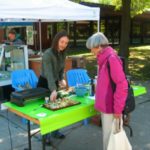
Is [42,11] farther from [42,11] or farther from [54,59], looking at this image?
[54,59]

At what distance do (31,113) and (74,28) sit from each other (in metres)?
18.4

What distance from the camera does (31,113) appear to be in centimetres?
320

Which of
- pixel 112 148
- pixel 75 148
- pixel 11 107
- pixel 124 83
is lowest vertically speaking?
pixel 75 148

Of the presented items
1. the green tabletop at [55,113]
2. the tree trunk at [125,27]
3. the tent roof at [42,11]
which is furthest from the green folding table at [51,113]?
the tree trunk at [125,27]

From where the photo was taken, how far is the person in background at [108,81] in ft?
10.0

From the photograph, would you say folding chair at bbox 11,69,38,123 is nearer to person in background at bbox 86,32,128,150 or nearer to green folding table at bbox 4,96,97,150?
green folding table at bbox 4,96,97,150

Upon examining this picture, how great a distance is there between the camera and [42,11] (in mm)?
5484

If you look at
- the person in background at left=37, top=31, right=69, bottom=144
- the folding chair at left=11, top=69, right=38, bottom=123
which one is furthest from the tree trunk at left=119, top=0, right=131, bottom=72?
the person in background at left=37, top=31, right=69, bottom=144

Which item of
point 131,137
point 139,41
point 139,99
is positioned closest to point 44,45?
point 139,41

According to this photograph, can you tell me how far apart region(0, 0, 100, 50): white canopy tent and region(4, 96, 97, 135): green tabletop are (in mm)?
2065

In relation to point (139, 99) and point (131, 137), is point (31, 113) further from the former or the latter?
point (139, 99)

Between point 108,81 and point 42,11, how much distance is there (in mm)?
2848

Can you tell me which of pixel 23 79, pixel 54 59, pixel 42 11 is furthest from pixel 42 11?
pixel 54 59

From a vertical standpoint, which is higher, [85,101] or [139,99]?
[85,101]
